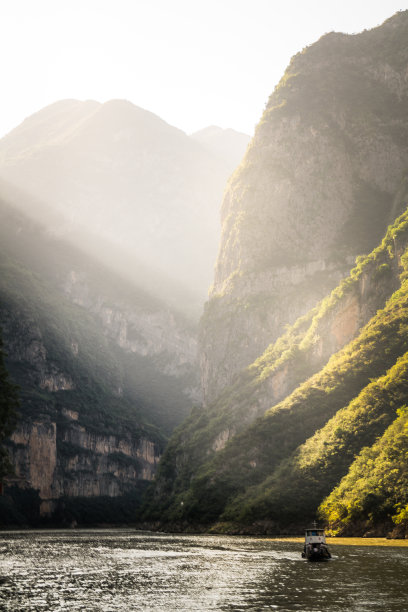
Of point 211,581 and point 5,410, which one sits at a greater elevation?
point 5,410

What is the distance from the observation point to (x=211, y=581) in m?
68.6

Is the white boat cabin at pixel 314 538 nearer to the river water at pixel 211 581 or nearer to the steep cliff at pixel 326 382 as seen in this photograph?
the river water at pixel 211 581

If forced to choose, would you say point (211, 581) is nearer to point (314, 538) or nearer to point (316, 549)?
point (316, 549)

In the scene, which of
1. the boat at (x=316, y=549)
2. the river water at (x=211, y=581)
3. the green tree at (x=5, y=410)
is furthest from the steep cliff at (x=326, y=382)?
the green tree at (x=5, y=410)

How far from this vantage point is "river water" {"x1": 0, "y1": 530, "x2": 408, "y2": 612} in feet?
175

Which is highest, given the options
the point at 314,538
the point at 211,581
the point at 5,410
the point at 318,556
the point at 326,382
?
the point at 326,382

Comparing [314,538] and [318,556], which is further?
[314,538]

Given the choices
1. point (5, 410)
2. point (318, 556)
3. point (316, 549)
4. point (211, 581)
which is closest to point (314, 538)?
point (316, 549)

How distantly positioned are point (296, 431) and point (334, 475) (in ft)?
93.1

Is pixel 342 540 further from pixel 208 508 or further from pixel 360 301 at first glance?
pixel 360 301

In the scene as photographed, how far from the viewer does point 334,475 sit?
143500 millimetres

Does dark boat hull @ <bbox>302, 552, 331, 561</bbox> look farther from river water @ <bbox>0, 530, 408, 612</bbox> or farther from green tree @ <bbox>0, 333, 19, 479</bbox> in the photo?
green tree @ <bbox>0, 333, 19, 479</bbox>

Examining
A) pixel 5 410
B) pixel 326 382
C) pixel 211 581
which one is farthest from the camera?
pixel 326 382

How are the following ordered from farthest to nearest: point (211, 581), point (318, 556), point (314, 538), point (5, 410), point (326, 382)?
point (326, 382)
point (5, 410)
point (314, 538)
point (318, 556)
point (211, 581)
